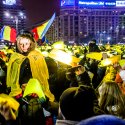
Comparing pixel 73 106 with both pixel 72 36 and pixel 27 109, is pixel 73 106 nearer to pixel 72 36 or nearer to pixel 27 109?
pixel 27 109

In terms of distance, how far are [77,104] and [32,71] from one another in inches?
110

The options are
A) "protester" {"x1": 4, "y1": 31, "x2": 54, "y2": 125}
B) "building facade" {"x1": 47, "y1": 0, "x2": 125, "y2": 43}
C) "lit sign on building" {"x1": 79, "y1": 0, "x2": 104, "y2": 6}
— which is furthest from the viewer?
"building facade" {"x1": 47, "y1": 0, "x2": 125, "y2": 43}

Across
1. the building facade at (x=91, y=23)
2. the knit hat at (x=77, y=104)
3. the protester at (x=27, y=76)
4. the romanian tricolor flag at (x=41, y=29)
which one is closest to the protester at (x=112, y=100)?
the protester at (x=27, y=76)

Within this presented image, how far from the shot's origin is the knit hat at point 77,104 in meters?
2.33

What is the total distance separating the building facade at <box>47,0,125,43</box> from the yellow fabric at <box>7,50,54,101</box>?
5567 inches

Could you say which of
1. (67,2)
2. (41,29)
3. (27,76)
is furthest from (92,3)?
(27,76)

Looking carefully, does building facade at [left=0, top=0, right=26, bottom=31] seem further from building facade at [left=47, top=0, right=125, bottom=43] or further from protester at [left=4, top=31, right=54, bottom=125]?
protester at [left=4, top=31, right=54, bottom=125]

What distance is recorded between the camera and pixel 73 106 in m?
2.33

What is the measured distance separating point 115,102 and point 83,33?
520 feet

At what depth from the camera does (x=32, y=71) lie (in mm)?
5094

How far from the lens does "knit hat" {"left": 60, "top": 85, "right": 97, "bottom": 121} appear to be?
233cm

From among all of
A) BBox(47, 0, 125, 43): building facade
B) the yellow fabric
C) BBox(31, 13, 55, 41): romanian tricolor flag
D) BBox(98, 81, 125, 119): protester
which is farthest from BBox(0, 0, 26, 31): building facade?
BBox(98, 81, 125, 119): protester

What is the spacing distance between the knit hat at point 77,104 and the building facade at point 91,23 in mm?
144235

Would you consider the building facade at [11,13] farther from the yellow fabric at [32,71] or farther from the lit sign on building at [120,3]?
the yellow fabric at [32,71]
